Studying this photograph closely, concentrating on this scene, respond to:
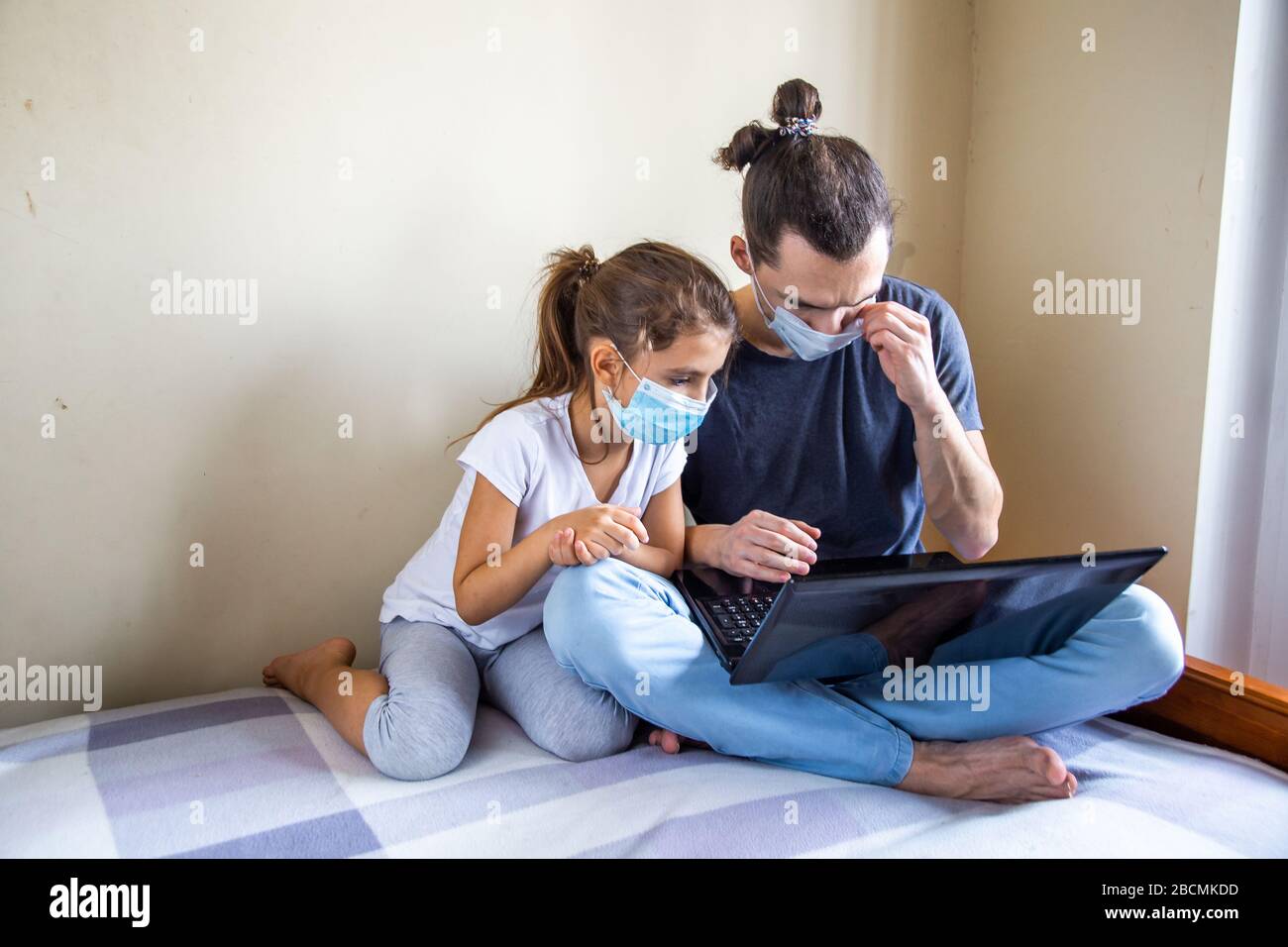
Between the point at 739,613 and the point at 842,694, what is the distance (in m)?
0.15

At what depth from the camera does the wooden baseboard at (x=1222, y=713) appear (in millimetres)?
1117

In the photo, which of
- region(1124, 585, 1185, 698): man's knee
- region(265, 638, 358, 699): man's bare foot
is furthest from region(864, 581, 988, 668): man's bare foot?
region(265, 638, 358, 699): man's bare foot

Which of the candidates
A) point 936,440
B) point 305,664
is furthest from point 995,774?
point 305,664

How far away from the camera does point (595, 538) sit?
1071 millimetres

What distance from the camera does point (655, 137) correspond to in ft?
5.03

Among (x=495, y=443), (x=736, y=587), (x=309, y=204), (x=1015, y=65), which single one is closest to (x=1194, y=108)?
(x=1015, y=65)

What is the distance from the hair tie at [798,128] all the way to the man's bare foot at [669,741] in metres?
0.78

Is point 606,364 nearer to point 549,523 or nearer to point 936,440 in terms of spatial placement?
point 549,523

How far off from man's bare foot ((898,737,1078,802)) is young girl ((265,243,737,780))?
1.16 ft

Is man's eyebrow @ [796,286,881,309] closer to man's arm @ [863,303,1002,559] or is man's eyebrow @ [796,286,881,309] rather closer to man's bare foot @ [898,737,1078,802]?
man's arm @ [863,303,1002,559]

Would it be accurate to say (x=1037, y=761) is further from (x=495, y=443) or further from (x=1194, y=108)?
(x=1194, y=108)

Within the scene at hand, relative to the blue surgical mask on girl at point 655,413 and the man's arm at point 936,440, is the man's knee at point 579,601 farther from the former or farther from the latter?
the man's arm at point 936,440

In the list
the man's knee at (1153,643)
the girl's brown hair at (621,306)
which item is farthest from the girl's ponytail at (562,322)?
the man's knee at (1153,643)

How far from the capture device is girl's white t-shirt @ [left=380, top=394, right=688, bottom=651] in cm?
120
